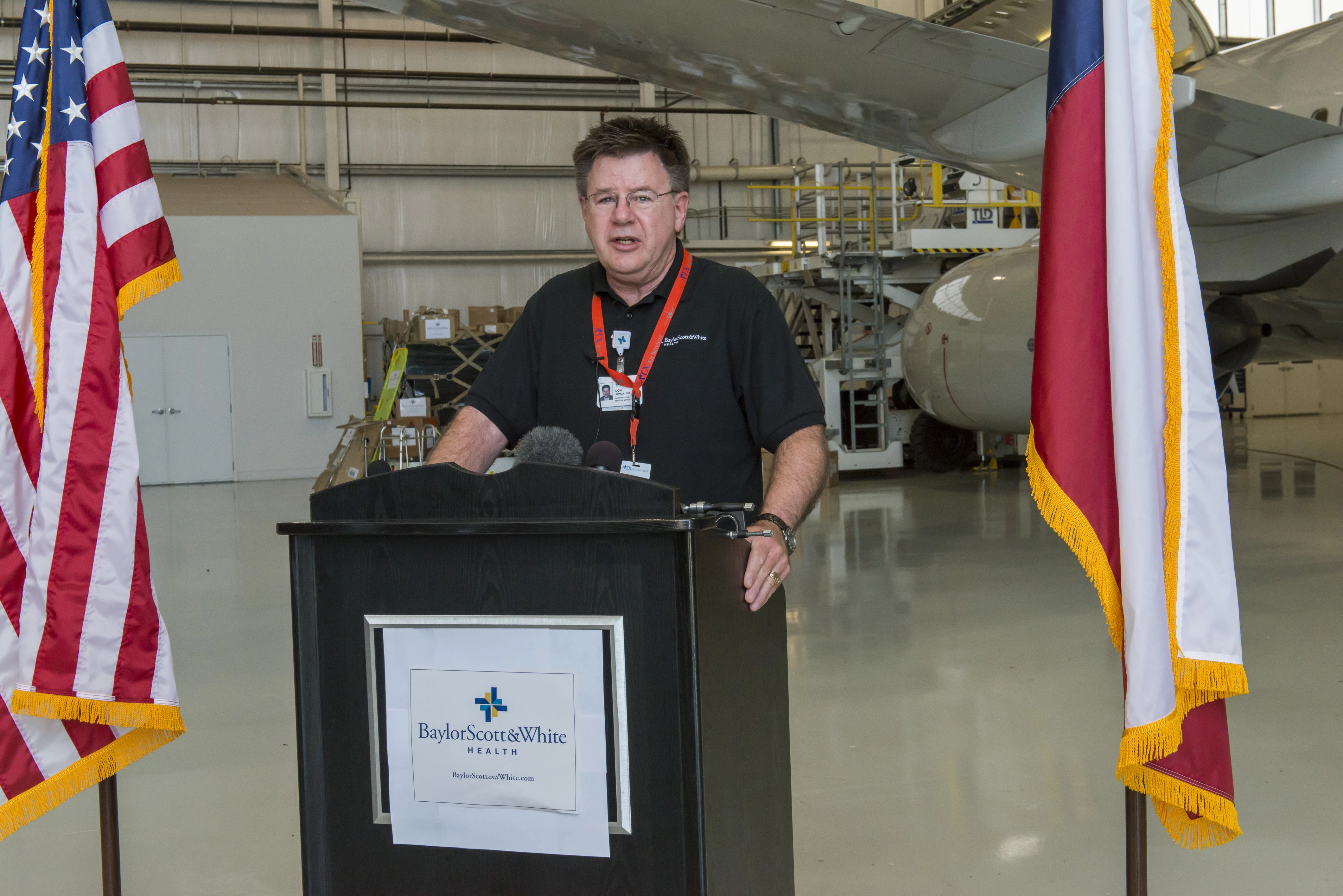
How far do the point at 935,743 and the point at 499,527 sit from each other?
258 cm

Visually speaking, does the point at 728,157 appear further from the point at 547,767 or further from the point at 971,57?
the point at 547,767

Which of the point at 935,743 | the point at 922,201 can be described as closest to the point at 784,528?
the point at 935,743

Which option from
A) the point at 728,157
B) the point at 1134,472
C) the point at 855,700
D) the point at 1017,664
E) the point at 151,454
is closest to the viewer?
the point at 1134,472

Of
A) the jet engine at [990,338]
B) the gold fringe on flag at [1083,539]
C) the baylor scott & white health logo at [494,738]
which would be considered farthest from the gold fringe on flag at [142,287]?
the jet engine at [990,338]

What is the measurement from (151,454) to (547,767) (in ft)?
50.3

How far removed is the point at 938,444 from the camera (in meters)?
12.8

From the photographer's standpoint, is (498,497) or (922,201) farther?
(922,201)

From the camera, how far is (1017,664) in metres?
4.53

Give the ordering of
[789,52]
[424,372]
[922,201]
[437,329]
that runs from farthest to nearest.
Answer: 1. [437,329]
2. [424,372]
3. [922,201]
4. [789,52]

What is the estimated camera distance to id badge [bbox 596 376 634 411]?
2225mm

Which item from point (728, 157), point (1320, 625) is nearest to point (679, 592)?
point (1320, 625)

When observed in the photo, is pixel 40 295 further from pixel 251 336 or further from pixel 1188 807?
pixel 251 336

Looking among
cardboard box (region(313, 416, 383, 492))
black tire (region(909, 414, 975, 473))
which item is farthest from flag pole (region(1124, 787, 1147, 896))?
black tire (region(909, 414, 975, 473))

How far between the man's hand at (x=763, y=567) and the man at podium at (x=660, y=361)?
0.81ft
